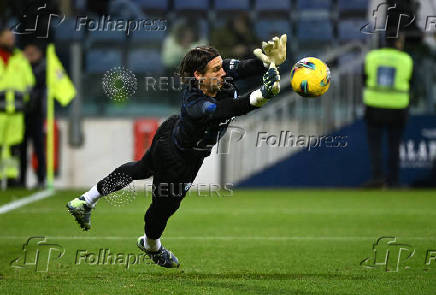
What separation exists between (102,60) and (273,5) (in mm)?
3511

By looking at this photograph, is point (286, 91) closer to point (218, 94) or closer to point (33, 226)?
point (33, 226)

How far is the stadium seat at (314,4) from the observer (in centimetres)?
1712

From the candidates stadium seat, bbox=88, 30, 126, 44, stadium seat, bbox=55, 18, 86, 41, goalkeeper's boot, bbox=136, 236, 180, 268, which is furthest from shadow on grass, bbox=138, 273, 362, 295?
stadium seat, bbox=55, 18, 86, 41

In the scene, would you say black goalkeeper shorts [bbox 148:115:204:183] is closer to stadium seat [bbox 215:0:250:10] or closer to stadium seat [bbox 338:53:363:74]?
stadium seat [bbox 338:53:363:74]

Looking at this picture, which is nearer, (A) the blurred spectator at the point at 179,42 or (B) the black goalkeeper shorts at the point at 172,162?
(B) the black goalkeeper shorts at the point at 172,162

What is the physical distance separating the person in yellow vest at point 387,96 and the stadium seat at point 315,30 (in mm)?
1515

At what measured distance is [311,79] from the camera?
6.71 meters

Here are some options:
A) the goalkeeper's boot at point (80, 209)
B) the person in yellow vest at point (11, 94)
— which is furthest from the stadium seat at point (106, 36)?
the goalkeeper's boot at point (80, 209)

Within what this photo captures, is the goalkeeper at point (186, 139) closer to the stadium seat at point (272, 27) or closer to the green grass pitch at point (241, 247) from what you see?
the green grass pitch at point (241, 247)

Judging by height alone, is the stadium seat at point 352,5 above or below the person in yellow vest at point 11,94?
above

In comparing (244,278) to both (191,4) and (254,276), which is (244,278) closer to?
(254,276)

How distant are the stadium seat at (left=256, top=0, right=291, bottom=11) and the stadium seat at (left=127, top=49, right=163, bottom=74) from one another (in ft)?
7.72

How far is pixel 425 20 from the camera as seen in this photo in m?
16.5

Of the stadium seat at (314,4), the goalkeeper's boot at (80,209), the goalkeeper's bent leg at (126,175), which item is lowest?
the goalkeeper's boot at (80,209)
